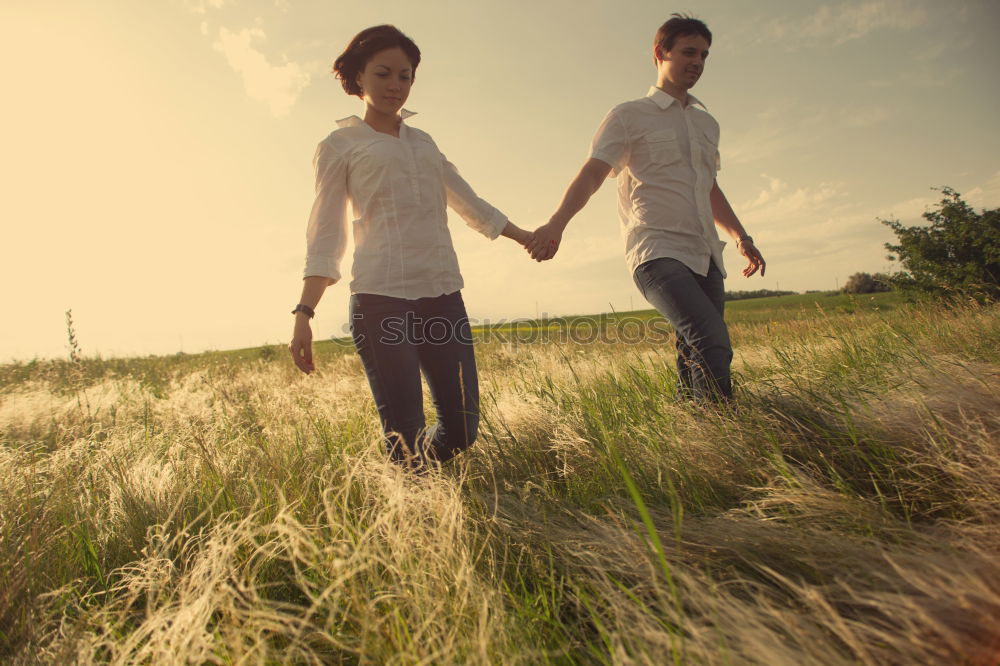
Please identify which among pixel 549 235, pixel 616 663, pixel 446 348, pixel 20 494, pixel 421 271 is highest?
pixel 549 235

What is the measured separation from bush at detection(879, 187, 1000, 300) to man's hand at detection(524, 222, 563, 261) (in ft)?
49.5

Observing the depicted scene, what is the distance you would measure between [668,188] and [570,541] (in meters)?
2.19

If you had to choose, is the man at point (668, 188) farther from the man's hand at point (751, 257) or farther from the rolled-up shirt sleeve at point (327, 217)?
the rolled-up shirt sleeve at point (327, 217)

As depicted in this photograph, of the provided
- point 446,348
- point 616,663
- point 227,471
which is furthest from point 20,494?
point 616,663

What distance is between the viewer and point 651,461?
232 centimetres

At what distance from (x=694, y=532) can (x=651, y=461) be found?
679mm

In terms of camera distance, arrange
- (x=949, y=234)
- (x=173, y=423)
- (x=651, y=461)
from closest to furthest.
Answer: (x=651, y=461), (x=173, y=423), (x=949, y=234)

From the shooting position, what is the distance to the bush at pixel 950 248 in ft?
44.5

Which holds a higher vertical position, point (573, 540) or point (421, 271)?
point (421, 271)

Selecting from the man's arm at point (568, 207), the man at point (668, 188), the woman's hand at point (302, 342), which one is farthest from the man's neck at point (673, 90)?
the woman's hand at point (302, 342)

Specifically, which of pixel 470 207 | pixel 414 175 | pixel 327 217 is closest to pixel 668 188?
pixel 470 207

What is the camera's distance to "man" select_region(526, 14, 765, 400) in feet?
9.51

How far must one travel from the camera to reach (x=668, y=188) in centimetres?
303

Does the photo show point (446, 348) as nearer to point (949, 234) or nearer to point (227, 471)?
point (227, 471)
